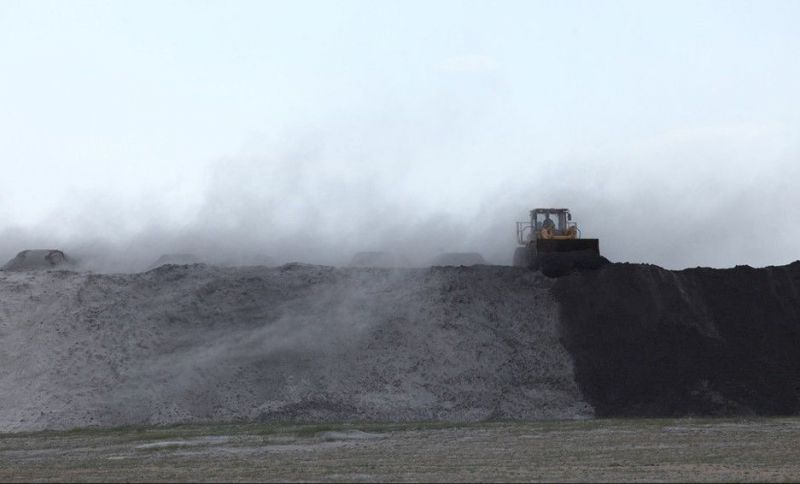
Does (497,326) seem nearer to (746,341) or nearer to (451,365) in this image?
(451,365)

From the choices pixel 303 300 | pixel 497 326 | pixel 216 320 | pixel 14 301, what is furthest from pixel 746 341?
pixel 14 301

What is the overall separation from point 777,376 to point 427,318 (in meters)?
11.9

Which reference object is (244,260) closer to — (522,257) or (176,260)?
(176,260)

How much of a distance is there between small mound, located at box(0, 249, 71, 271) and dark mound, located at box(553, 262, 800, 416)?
21254 mm

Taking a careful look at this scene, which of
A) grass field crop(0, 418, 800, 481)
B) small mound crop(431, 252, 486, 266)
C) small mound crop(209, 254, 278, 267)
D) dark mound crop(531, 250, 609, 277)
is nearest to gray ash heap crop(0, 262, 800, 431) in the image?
dark mound crop(531, 250, 609, 277)

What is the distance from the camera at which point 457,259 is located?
170 ft

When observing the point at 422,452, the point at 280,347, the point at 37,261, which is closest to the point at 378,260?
the point at 280,347

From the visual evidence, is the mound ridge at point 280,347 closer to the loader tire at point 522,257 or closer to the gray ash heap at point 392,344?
the gray ash heap at point 392,344

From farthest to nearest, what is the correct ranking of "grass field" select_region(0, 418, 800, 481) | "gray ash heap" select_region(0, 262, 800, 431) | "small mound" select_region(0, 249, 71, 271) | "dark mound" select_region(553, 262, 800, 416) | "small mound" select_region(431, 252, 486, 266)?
"small mound" select_region(431, 252, 486, 266)
"small mound" select_region(0, 249, 71, 271)
"gray ash heap" select_region(0, 262, 800, 431)
"dark mound" select_region(553, 262, 800, 416)
"grass field" select_region(0, 418, 800, 481)

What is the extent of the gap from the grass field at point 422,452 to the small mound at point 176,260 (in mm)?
15410

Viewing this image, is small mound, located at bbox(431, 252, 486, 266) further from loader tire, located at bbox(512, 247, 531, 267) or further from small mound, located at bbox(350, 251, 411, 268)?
loader tire, located at bbox(512, 247, 531, 267)

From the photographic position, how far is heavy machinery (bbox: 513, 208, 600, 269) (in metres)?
46.0

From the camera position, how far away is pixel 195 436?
32.1 metres

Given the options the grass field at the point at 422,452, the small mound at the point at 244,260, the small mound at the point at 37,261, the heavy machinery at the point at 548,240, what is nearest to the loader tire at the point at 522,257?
the heavy machinery at the point at 548,240
